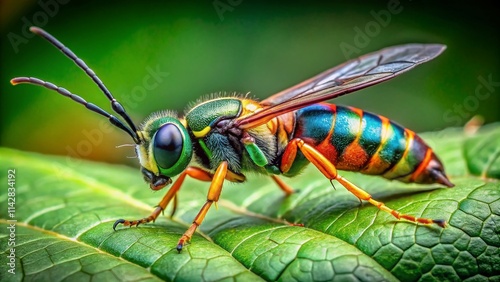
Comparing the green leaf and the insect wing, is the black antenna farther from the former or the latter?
the insect wing

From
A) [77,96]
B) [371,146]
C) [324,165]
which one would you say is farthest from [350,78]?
[77,96]

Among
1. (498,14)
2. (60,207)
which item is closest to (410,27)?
(498,14)

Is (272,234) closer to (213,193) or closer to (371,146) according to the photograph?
(213,193)

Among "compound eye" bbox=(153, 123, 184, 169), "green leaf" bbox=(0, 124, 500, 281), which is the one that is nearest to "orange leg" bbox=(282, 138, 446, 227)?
"green leaf" bbox=(0, 124, 500, 281)

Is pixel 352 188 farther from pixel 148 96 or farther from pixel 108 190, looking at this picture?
pixel 148 96

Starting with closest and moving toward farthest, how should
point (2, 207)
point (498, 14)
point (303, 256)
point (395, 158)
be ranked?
point (303, 256) → point (395, 158) → point (2, 207) → point (498, 14)
